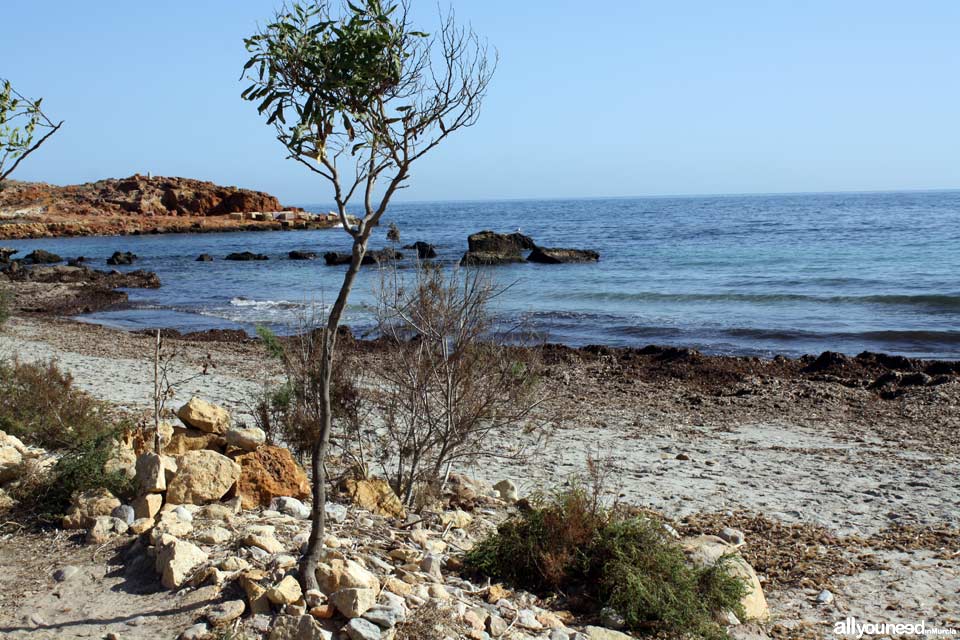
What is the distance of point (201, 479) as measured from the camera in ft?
17.8

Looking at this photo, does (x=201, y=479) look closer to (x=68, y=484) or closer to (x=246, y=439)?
(x=68, y=484)

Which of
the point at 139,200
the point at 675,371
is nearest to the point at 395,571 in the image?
the point at 675,371

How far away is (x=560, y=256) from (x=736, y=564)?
34471 mm

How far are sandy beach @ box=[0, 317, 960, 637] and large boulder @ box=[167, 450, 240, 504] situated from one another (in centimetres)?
320

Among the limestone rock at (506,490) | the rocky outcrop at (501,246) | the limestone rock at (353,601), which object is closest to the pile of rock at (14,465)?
the limestone rock at (353,601)

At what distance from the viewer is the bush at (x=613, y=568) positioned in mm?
4508

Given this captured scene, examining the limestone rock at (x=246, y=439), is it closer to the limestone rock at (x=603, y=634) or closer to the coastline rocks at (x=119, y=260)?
the limestone rock at (x=603, y=634)

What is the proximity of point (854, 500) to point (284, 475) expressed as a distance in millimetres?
5402

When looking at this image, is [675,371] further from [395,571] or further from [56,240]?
[56,240]

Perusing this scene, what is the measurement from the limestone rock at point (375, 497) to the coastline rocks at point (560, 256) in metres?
32.9

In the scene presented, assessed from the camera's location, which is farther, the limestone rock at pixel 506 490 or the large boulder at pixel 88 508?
the limestone rock at pixel 506 490

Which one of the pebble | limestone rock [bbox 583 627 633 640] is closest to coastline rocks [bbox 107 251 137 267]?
the pebble

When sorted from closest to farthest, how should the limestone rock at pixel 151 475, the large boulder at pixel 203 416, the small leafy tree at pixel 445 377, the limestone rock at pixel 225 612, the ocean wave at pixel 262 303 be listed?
the limestone rock at pixel 225 612
the limestone rock at pixel 151 475
the small leafy tree at pixel 445 377
the large boulder at pixel 203 416
the ocean wave at pixel 262 303

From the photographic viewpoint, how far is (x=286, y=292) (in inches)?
1225
